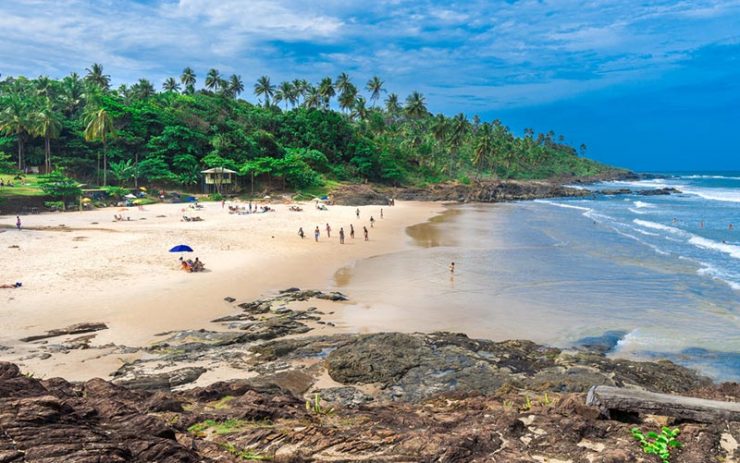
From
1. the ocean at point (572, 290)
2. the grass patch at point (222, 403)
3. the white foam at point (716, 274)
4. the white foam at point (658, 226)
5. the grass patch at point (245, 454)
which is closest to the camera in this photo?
the grass patch at point (245, 454)

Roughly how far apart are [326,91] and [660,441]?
316 ft

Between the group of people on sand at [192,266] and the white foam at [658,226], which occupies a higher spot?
the white foam at [658,226]

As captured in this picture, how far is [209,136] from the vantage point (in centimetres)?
7356

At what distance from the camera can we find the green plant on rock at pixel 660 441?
6.27m

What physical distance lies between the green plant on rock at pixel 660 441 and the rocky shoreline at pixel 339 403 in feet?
0.42

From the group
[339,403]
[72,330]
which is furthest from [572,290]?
[72,330]

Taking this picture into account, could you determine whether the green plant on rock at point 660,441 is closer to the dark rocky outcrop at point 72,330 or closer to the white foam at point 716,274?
the dark rocky outcrop at point 72,330

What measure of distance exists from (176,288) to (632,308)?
2006cm

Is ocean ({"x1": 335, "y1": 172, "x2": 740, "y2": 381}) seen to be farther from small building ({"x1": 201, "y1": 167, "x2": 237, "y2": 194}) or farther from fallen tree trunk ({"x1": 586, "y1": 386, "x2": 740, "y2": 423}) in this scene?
small building ({"x1": 201, "y1": 167, "x2": 237, "y2": 194})

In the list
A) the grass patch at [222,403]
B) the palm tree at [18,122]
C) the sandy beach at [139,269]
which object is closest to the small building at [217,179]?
the sandy beach at [139,269]

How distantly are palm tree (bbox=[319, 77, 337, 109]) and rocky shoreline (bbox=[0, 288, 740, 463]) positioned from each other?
87007mm

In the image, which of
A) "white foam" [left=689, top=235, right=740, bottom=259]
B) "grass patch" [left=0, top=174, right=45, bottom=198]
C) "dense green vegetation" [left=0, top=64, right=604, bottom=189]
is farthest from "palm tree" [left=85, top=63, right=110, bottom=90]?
"white foam" [left=689, top=235, right=740, bottom=259]

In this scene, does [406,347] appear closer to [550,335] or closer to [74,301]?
[550,335]

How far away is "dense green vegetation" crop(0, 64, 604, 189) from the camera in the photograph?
59.5 meters
